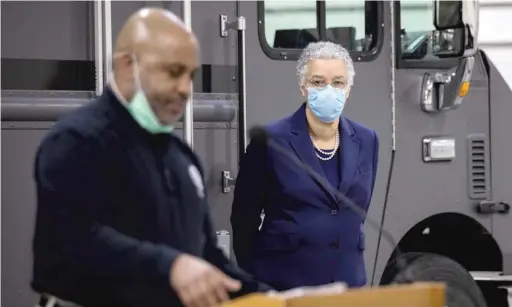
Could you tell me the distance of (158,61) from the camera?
2549mm

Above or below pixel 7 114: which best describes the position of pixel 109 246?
below

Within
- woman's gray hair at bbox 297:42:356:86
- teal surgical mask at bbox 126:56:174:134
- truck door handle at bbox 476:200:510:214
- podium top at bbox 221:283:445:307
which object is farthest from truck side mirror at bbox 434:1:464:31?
teal surgical mask at bbox 126:56:174:134

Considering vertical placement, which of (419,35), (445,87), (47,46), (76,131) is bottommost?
(76,131)

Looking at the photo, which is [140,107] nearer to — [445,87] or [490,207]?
[445,87]

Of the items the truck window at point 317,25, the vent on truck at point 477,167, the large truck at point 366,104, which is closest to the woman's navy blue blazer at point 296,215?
the large truck at point 366,104

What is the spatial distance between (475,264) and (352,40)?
1414mm

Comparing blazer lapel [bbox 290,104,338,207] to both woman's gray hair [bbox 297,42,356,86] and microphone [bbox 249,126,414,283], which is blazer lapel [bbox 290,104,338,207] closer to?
microphone [bbox 249,126,414,283]

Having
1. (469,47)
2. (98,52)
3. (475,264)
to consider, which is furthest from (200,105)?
(475,264)

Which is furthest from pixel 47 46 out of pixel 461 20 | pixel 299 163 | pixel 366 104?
pixel 461 20

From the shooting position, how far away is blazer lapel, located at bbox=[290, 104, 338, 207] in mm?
3938

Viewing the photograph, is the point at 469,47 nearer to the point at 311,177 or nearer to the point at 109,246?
the point at 311,177

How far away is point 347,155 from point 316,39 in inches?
50.0

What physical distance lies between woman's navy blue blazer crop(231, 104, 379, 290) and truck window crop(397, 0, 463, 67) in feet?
5.14

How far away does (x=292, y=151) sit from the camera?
3.96 metres
